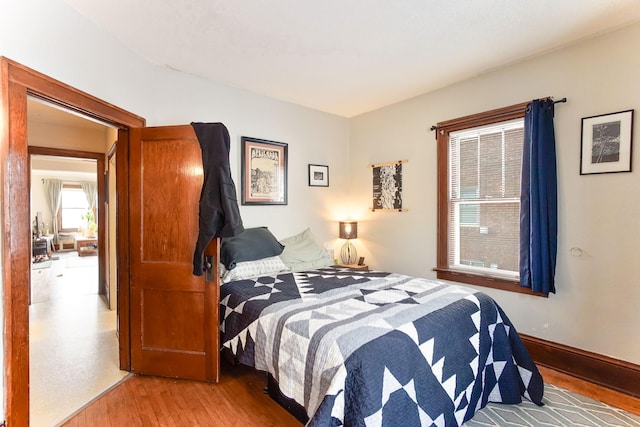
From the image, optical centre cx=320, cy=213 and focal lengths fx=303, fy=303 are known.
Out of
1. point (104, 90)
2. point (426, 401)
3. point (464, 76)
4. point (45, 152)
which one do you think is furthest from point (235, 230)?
point (45, 152)

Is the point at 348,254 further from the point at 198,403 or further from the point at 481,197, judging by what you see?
the point at 198,403

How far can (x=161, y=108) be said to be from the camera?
283cm

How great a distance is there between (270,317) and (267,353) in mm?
213

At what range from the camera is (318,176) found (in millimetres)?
4090

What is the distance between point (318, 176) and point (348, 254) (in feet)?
3.86

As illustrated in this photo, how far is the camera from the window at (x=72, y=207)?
1013cm

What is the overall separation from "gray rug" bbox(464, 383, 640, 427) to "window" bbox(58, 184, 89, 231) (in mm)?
12469

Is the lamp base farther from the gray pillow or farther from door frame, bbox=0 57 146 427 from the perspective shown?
door frame, bbox=0 57 146 427

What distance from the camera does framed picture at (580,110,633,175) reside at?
2.23 m

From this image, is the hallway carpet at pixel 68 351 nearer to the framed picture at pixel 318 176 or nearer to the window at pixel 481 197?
the framed picture at pixel 318 176

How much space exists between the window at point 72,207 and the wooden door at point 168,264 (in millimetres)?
10294

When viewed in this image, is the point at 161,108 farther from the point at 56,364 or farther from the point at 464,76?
the point at 464,76

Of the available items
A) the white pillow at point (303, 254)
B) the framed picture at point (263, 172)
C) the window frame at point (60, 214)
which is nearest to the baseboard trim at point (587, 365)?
the white pillow at point (303, 254)

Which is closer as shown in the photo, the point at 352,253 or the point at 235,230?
the point at 235,230
